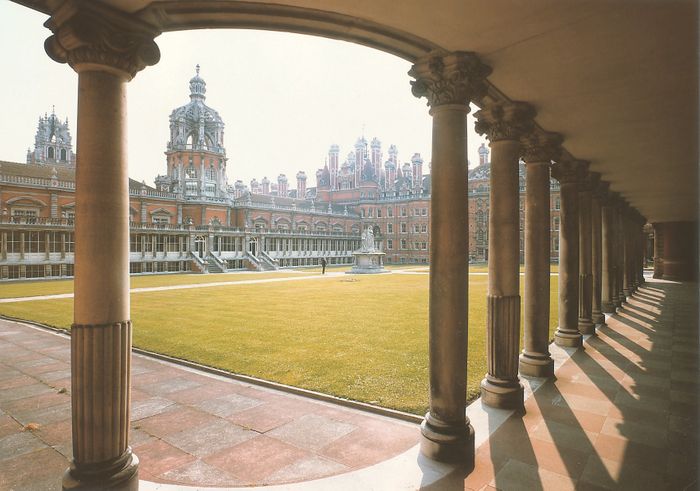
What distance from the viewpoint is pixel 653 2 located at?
351cm

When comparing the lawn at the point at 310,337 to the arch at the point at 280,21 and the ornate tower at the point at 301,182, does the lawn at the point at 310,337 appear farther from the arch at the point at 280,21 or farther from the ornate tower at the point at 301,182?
the ornate tower at the point at 301,182

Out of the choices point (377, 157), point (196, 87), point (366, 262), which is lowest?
point (366, 262)

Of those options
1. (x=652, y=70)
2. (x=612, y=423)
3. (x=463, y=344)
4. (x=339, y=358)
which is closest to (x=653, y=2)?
(x=652, y=70)

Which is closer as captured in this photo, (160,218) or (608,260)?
(608,260)

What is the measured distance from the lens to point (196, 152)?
196 ft

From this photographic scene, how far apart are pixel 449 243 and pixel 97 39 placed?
3717 mm

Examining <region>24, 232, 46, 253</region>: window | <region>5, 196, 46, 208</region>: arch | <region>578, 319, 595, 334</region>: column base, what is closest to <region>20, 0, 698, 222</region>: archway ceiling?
<region>578, 319, 595, 334</region>: column base

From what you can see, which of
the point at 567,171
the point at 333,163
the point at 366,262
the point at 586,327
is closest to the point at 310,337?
the point at 586,327

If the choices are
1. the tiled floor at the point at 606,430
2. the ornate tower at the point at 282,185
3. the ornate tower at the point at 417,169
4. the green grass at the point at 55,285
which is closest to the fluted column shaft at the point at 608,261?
the tiled floor at the point at 606,430

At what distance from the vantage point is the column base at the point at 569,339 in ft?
30.3

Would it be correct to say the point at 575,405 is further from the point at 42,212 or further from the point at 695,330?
the point at 42,212

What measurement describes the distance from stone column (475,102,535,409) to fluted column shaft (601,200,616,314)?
10351 mm

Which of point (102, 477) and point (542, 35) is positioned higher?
point (542, 35)

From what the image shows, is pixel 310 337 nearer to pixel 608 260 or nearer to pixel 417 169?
pixel 608 260
